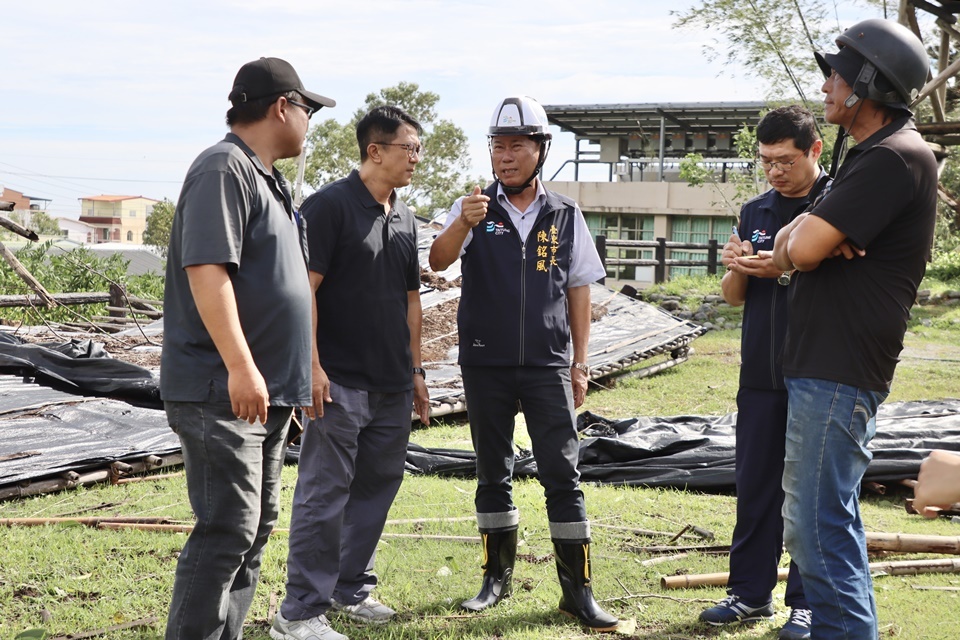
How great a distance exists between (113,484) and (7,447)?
2.32 feet

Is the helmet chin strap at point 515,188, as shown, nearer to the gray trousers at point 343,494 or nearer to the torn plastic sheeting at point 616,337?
the gray trousers at point 343,494

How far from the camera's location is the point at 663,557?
486 cm

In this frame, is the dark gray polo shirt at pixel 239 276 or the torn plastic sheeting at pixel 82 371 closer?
the dark gray polo shirt at pixel 239 276

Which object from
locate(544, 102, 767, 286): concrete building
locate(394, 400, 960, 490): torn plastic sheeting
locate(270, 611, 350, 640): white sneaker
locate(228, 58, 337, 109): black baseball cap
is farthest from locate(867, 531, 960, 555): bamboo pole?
locate(544, 102, 767, 286): concrete building

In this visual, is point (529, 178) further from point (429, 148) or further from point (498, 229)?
point (429, 148)

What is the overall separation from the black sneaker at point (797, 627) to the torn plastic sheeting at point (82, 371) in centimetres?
528

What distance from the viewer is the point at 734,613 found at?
3.99 m

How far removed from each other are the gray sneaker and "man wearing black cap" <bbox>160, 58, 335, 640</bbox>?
3.02ft

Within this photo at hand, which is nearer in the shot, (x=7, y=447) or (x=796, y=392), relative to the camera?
(x=796, y=392)

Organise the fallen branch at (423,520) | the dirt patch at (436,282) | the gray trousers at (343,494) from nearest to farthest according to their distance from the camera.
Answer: the gray trousers at (343,494), the fallen branch at (423,520), the dirt patch at (436,282)

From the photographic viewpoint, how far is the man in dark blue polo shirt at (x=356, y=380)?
3752mm

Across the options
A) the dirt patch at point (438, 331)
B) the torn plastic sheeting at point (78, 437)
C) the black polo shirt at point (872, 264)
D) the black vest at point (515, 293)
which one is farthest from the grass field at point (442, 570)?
the dirt patch at point (438, 331)

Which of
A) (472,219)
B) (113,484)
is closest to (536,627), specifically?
(472,219)

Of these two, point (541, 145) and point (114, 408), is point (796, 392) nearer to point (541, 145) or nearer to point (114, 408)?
point (541, 145)
